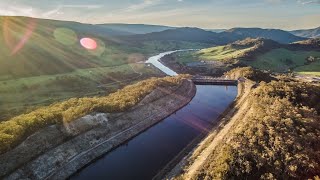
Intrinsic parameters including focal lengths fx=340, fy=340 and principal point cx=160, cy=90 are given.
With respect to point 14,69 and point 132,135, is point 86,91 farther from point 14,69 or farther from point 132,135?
point 132,135

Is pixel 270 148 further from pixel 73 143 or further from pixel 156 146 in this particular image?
pixel 73 143

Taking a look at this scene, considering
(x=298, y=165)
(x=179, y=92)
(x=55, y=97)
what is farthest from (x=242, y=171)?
(x=55, y=97)

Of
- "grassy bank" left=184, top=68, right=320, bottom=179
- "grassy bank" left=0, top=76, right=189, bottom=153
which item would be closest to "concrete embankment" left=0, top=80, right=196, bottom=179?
"grassy bank" left=0, top=76, right=189, bottom=153

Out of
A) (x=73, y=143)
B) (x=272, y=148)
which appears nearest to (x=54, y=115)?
(x=73, y=143)

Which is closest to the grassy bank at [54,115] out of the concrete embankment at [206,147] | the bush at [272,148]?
the concrete embankment at [206,147]

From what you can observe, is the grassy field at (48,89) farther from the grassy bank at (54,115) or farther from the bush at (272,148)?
the bush at (272,148)

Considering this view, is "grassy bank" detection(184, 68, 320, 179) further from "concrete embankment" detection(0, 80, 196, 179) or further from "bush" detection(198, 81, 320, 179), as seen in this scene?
"concrete embankment" detection(0, 80, 196, 179)
